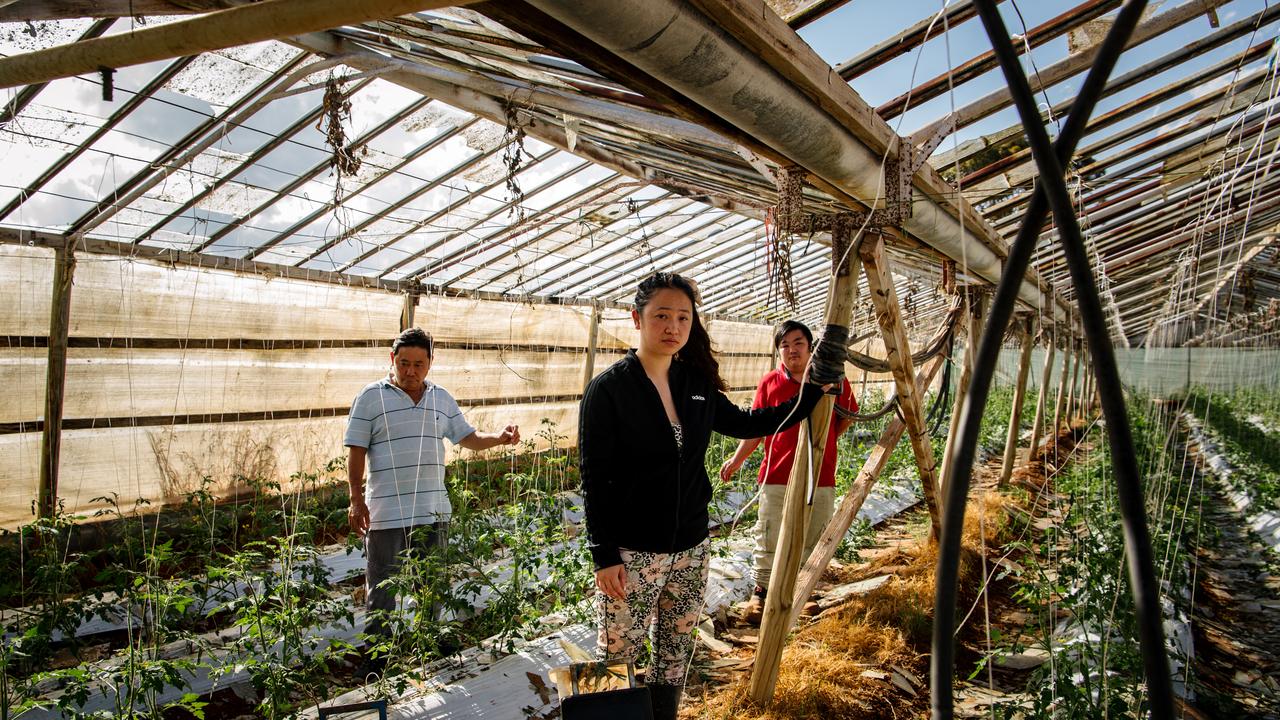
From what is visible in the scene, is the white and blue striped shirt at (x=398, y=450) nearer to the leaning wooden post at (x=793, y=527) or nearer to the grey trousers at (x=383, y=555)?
the grey trousers at (x=383, y=555)

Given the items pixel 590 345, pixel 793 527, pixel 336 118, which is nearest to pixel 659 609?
pixel 793 527

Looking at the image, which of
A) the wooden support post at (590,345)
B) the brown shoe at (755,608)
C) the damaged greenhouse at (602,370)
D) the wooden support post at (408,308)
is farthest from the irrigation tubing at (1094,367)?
the wooden support post at (590,345)

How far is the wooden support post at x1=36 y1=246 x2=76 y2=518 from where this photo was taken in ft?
14.0

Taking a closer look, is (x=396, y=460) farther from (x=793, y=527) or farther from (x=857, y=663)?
(x=857, y=663)

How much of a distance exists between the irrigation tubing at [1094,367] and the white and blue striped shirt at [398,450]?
2.69 m

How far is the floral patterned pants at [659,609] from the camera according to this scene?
2.09 m

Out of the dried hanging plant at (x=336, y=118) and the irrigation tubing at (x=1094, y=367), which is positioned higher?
the dried hanging plant at (x=336, y=118)

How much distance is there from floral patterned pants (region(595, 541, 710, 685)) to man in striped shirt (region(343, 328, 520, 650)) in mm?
1133

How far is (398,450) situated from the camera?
305cm

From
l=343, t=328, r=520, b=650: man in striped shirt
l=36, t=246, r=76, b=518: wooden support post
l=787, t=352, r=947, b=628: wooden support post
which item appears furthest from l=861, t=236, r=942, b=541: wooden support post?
l=36, t=246, r=76, b=518: wooden support post

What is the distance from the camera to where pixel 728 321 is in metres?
11.0

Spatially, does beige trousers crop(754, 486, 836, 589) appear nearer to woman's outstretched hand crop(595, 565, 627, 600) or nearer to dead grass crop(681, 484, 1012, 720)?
dead grass crop(681, 484, 1012, 720)

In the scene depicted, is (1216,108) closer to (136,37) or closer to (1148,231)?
(1148,231)

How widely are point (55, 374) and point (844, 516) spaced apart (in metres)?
4.86
